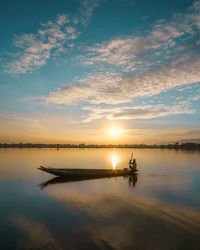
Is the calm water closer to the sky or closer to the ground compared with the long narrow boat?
closer to the ground

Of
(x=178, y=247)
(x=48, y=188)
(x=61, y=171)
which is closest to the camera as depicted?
(x=178, y=247)

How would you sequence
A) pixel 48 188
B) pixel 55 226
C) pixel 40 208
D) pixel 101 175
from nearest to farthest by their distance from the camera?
pixel 55 226, pixel 40 208, pixel 48 188, pixel 101 175

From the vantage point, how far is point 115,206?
12648 mm

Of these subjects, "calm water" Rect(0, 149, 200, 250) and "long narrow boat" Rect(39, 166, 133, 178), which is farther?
"long narrow boat" Rect(39, 166, 133, 178)

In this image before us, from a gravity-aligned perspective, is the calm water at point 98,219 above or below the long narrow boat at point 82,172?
below

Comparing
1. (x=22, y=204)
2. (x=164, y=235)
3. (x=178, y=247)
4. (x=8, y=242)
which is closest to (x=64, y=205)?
(x=22, y=204)

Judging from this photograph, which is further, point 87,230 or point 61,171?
point 61,171

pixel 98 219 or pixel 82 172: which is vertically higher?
pixel 82 172

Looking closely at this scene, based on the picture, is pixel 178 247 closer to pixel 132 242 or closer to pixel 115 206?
pixel 132 242

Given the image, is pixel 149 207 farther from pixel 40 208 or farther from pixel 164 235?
pixel 40 208

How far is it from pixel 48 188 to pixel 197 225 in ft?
44.8

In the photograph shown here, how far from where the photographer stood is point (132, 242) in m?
7.74

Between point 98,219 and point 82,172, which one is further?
point 82,172

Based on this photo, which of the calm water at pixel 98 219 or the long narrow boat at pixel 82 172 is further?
the long narrow boat at pixel 82 172
